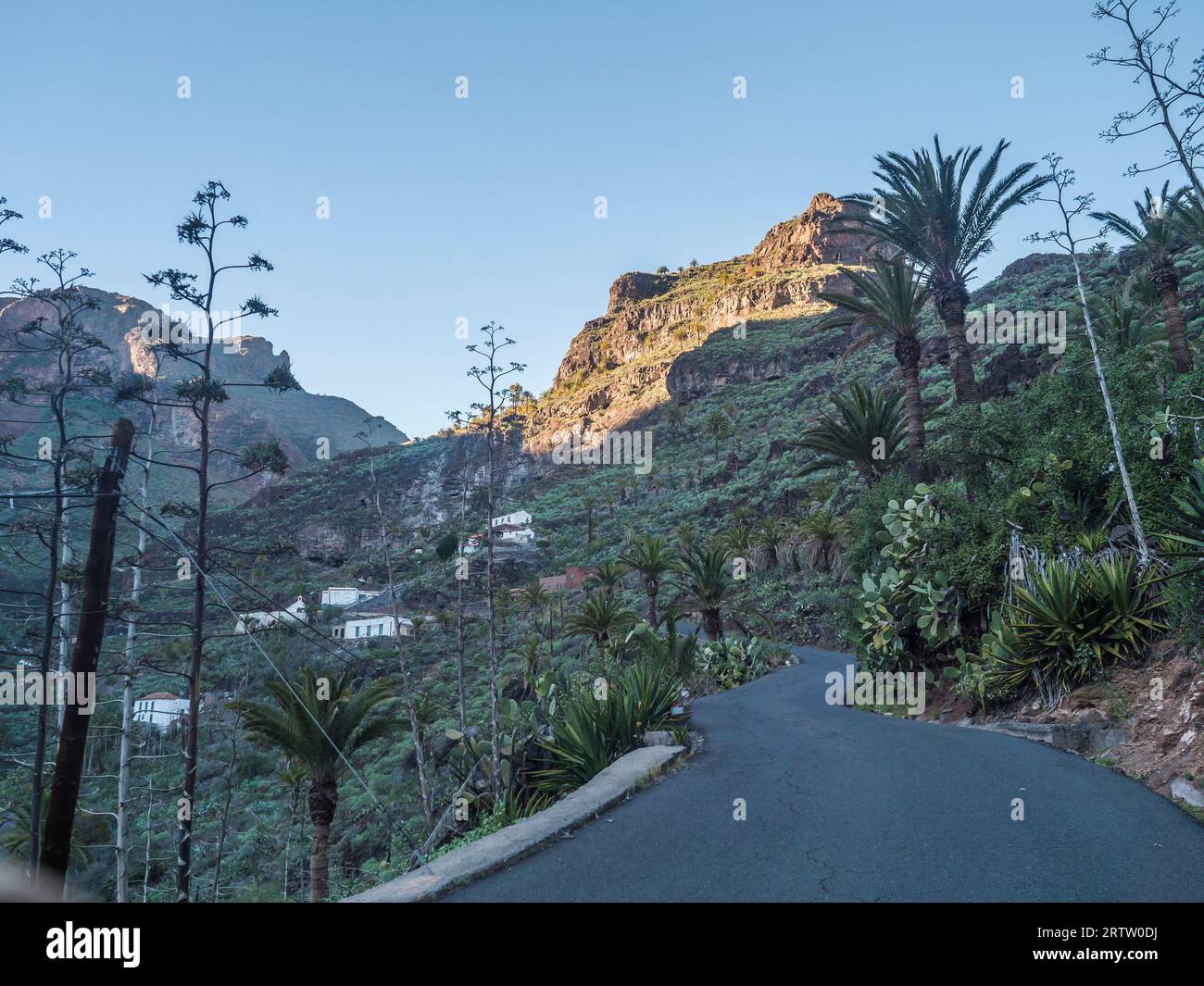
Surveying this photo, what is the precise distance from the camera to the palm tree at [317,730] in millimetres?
13344

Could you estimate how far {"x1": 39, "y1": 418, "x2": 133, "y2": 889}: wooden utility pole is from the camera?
7.67 meters

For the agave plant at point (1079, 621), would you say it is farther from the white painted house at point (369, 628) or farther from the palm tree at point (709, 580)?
the white painted house at point (369, 628)

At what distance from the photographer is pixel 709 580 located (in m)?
26.4

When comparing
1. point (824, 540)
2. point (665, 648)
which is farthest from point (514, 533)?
point (665, 648)

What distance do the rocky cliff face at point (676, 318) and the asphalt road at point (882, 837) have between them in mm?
101079

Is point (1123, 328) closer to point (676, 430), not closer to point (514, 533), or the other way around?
point (514, 533)

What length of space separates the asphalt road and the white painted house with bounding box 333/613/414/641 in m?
52.1

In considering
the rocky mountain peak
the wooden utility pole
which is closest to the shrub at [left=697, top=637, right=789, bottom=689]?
the wooden utility pole

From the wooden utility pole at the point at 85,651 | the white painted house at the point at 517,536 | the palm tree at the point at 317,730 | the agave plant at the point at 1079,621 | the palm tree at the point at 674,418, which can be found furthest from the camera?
the palm tree at the point at 674,418

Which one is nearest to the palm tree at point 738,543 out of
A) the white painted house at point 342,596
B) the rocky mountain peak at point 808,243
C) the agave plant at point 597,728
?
the agave plant at point 597,728

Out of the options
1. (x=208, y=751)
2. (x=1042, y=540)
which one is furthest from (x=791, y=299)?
(x=1042, y=540)

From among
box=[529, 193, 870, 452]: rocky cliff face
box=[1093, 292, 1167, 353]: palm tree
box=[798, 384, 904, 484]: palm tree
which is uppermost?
box=[529, 193, 870, 452]: rocky cliff face

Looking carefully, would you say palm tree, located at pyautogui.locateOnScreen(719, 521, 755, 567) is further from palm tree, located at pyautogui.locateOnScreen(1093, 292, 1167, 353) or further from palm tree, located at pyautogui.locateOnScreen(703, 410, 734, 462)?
palm tree, located at pyautogui.locateOnScreen(703, 410, 734, 462)

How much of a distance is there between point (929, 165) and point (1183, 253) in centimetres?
4528
